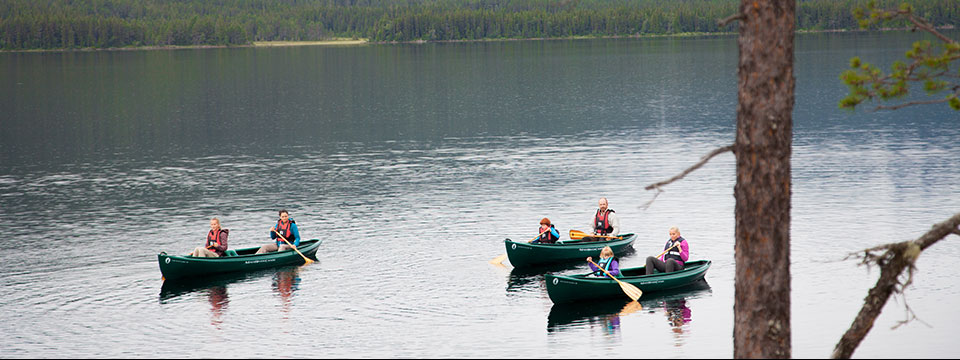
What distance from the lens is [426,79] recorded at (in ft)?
A: 422

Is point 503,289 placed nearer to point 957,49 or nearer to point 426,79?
point 957,49

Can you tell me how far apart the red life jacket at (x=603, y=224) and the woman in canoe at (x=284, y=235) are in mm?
9277

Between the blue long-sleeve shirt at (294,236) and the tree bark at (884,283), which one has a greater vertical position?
the tree bark at (884,283)

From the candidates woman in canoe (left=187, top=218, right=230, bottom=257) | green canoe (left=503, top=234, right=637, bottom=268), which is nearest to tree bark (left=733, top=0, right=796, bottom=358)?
green canoe (left=503, top=234, right=637, bottom=268)

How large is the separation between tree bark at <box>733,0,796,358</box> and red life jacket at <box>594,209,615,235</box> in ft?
58.7

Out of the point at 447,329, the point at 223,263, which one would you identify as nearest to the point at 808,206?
the point at 447,329

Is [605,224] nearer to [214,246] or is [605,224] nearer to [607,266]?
[607,266]

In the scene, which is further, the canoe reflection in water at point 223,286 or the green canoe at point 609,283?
the canoe reflection in water at point 223,286

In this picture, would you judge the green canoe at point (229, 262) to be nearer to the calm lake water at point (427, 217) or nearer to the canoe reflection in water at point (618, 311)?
the calm lake water at point (427, 217)

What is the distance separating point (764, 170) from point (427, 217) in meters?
26.8

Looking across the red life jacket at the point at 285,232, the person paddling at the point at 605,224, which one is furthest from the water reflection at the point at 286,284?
the person paddling at the point at 605,224

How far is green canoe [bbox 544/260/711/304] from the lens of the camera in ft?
82.4

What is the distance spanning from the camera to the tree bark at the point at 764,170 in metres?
11.9

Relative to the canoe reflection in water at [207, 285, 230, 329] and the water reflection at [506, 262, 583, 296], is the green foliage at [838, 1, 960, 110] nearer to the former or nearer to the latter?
the water reflection at [506, 262, 583, 296]
